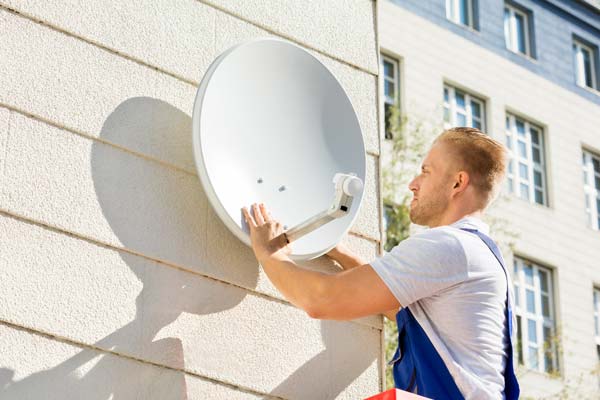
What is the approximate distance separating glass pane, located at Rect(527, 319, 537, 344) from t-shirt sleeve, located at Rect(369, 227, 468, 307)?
15939 mm

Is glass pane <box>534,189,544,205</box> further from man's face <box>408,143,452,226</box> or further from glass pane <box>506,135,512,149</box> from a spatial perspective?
man's face <box>408,143,452,226</box>

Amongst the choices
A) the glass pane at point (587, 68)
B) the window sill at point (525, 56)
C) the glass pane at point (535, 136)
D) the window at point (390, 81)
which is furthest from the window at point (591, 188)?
the window at point (390, 81)

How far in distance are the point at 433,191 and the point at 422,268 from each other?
0.49 meters

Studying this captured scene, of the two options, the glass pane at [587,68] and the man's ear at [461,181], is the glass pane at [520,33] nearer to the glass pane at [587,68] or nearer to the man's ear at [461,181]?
the glass pane at [587,68]

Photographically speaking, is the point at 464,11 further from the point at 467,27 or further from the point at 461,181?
the point at 461,181

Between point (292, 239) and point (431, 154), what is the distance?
1.99 feet

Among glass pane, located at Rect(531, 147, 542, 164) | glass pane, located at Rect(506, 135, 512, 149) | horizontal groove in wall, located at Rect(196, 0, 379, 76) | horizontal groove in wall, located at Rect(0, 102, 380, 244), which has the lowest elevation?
horizontal groove in wall, located at Rect(0, 102, 380, 244)

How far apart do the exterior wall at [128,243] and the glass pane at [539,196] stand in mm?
17286

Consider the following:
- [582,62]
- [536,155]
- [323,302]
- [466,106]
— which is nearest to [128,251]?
[323,302]

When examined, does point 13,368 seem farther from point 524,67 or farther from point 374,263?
point 524,67

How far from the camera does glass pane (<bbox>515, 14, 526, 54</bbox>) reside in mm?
22047

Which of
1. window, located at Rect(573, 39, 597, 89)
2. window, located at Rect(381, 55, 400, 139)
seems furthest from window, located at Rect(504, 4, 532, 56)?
window, located at Rect(381, 55, 400, 139)

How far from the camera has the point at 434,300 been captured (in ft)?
10.8

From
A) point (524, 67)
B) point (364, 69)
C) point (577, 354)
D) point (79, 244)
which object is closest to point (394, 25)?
point (524, 67)
